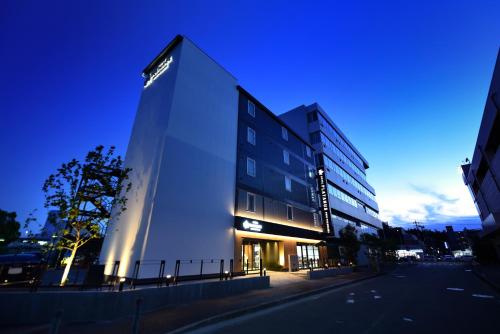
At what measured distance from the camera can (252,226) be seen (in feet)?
60.7

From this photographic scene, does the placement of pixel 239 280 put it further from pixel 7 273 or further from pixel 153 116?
pixel 153 116

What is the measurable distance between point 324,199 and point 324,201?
28 centimetres

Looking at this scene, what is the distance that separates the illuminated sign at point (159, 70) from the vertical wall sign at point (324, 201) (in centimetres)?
2377

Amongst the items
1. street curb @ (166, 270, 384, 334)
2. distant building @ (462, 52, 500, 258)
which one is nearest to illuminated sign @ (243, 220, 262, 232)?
street curb @ (166, 270, 384, 334)

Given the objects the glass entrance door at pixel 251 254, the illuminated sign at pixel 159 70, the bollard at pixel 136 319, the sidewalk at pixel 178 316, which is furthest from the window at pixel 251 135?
the bollard at pixel 136 319

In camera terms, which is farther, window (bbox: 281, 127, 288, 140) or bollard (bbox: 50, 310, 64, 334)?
window (bbox: 281, 127, 288, 140)

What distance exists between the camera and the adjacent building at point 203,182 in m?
13.7

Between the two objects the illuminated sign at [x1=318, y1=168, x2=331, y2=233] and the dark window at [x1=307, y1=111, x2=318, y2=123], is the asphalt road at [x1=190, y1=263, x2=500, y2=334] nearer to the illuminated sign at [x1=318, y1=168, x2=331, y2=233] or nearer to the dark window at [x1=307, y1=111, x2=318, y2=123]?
the illuminated sign at [x1=318, y1=168, x2=331, y2=233]

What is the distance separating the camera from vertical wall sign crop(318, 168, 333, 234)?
29781mm

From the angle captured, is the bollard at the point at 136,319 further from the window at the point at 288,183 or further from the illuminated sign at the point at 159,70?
the window at the point at 288,183

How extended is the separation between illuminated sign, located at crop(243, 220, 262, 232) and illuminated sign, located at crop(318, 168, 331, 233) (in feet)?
47.0

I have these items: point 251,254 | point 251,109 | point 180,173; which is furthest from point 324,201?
point 180,173

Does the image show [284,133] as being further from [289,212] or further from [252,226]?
[252,226]

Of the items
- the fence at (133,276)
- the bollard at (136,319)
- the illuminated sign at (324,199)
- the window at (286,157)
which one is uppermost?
the window at (286,157)
